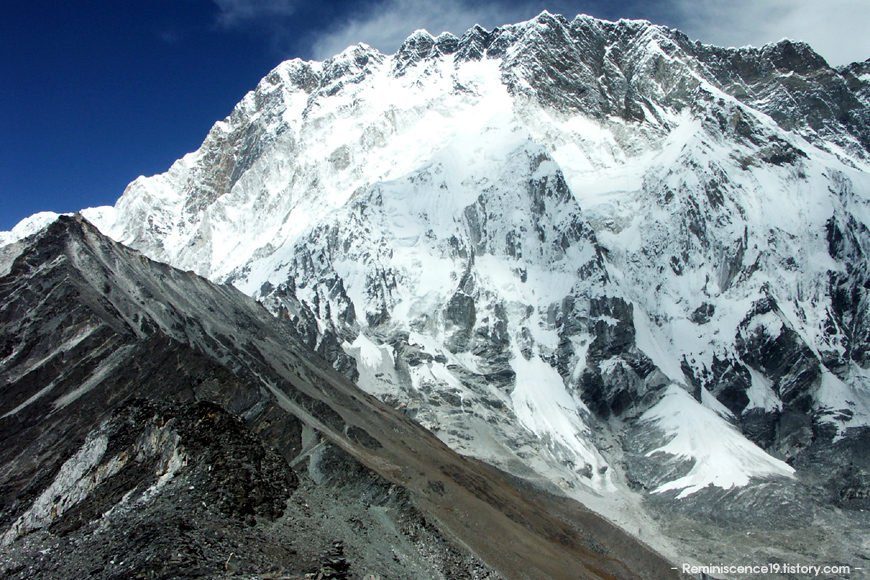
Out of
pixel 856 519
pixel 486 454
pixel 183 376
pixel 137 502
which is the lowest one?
pixel 856 519

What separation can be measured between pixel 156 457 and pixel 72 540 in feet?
20.1

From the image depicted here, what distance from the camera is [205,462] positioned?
1312 inches

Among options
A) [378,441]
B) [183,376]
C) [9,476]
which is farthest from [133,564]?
[378,441]

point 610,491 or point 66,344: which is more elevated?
point 66,344

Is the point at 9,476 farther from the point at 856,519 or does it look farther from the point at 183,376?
the point at 856,519

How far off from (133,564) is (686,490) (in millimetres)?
160714

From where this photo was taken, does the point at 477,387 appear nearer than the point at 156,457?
No

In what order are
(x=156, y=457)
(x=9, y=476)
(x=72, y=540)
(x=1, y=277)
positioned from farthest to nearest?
(x=1, y=277) → (x=9, y=476) → (x=156, y=457) → (x=72, y=540)

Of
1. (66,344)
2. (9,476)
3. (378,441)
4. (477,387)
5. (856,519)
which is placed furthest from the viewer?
(477,387)

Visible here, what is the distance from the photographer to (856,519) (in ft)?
487

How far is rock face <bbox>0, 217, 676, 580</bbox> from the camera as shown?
96.3 ft

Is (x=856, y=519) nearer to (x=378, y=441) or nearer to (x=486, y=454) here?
(x=486, y=454)

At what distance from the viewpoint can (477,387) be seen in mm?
196750

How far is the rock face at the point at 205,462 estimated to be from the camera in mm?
29344
